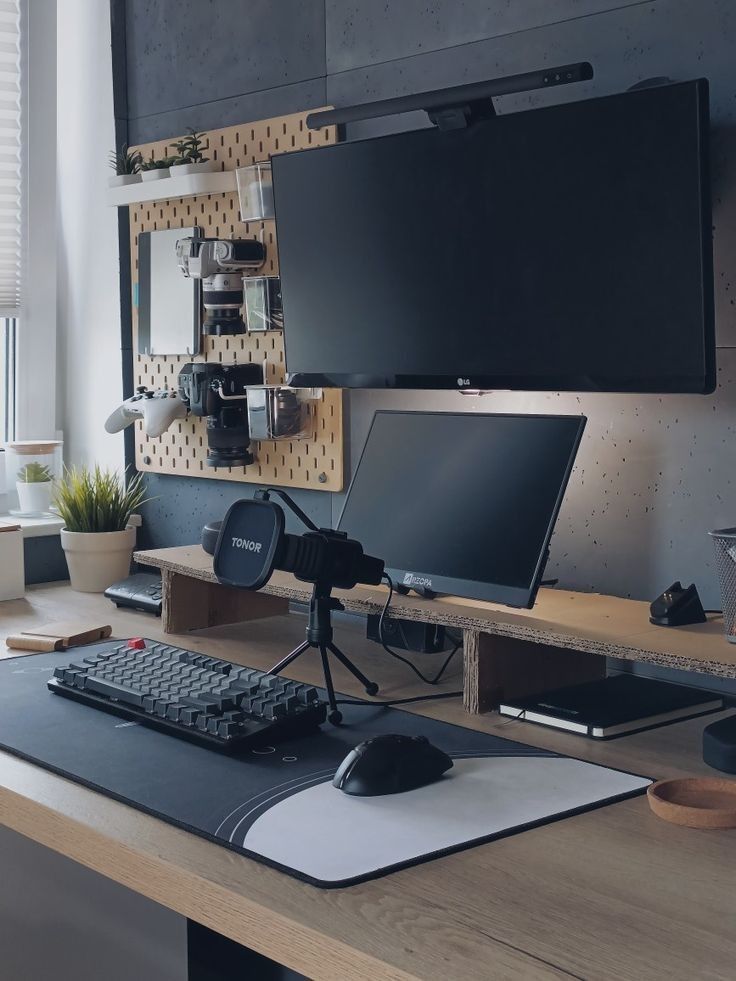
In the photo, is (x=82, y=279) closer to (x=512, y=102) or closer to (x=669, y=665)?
(x=512, y=102)

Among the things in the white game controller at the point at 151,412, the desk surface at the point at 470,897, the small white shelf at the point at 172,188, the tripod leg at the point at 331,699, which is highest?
the small white shelf at the point at 172,188

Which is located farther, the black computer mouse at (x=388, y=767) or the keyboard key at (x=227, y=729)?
the keyboard key at (x=227, y=729)

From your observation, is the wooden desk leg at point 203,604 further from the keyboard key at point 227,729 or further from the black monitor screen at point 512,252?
the keyboard key at point 227,729

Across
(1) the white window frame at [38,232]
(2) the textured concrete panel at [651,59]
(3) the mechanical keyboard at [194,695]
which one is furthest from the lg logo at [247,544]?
(1) the white window frame at [38,232]

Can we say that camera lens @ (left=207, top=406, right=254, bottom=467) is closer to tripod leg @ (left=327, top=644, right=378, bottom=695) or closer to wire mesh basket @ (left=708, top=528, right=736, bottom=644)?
tripod leg @ (left=327, top=644, right=378, bottom=695)

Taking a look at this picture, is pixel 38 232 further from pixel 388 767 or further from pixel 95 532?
pixel 388 767

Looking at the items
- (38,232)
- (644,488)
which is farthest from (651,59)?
(38,232)

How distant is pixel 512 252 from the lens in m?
1.60

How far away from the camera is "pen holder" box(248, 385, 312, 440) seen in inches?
82.0

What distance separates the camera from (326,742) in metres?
1.33

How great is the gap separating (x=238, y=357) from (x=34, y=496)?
63cm

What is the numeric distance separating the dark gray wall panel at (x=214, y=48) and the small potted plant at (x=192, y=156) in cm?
8

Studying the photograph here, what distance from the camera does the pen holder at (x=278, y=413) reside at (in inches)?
82.0

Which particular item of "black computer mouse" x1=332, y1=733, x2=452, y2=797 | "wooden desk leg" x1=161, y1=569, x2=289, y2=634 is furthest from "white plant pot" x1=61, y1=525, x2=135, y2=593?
"black computer mouse" x1=332, y1=733, x2=452, y2=797
